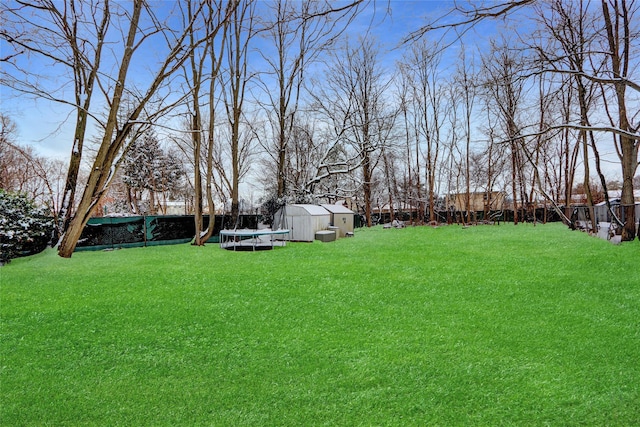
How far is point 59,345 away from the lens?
360 cm

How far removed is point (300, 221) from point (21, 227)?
8.51 metres

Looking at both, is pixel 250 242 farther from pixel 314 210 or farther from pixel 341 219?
pixel 341 219

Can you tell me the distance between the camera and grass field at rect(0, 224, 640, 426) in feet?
8.23

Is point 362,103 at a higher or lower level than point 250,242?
higher

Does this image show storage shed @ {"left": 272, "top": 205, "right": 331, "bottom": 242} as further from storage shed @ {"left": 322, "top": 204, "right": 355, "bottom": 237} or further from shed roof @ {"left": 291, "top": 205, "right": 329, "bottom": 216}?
storage shed @ {"left": 322, "top": 204, "right": 355, "bottom": 237}

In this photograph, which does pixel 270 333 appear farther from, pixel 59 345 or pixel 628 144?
pixel 628 144

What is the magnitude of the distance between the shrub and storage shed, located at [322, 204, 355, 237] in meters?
10.3

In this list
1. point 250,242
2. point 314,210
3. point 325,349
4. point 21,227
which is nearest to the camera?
point 325,349

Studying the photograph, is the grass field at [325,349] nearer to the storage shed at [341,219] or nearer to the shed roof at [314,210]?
the shed roof at [314,210]

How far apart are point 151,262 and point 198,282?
3.04m

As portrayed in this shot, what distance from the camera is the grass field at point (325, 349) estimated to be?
251 cm

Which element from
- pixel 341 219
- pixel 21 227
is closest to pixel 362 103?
pixel 341 219

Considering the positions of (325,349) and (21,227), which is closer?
(325,349)

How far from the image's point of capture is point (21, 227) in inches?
339
